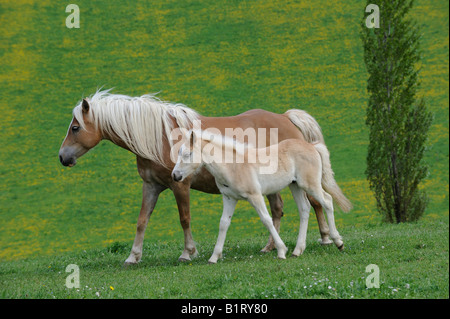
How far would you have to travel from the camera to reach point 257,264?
823 centimetres

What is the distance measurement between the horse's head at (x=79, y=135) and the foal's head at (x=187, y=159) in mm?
2158

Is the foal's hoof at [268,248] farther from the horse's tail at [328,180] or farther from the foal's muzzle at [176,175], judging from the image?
the foal's muzzle at [176,175]

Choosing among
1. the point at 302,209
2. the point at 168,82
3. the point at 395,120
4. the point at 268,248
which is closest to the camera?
the point at 302,209

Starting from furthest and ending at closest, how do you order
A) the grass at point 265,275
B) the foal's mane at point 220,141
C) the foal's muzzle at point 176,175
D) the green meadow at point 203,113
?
the foal's mane at point 220,141
the foal's muzzle at point 176,175
the green meadow at point 203,113
the grass at point 265,275

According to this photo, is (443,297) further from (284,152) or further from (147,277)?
(147,277)

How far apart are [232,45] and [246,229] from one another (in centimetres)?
1831

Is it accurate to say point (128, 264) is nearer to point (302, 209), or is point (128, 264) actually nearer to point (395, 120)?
point (302, 209)

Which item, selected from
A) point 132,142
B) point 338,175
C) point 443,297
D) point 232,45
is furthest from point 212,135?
point 232,45

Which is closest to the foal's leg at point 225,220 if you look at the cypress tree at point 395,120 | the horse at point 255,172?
the horse at point 255,172

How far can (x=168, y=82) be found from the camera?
32938 mm

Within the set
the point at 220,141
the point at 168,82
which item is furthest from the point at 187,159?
the point at 168,82

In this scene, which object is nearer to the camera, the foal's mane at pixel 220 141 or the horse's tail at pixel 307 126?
the foal's mane at pixel 220 141

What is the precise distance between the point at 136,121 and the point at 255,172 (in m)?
2.46

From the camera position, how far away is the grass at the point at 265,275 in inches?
253
